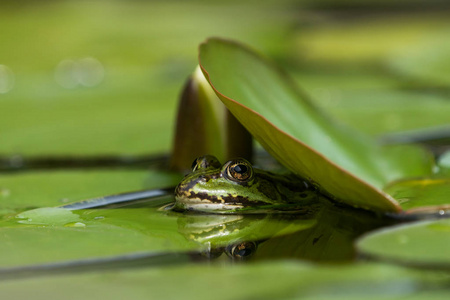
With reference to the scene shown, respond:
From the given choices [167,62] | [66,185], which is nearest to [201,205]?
[66,185]

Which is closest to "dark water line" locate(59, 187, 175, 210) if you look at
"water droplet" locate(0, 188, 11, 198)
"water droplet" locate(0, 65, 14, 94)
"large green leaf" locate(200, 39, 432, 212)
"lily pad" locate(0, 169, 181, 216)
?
"lily pad" locate(0, 169, 181, 216)

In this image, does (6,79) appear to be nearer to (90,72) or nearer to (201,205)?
(90,72)

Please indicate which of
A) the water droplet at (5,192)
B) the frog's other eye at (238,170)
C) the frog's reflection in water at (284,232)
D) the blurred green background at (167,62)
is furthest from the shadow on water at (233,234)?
the blurred green background at (167,62)

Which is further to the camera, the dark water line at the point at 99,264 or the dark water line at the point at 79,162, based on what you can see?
the dark water line at the point at 79,162

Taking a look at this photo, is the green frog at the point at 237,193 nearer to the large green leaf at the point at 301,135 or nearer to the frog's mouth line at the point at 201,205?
the frog's mouth line at the point at 201,205

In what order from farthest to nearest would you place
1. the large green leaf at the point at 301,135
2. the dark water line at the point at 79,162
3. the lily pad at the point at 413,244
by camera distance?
the dark water line at the point at 79,162
the large green leaf at the point at 301,135
the lily pad at the point at 413,244
